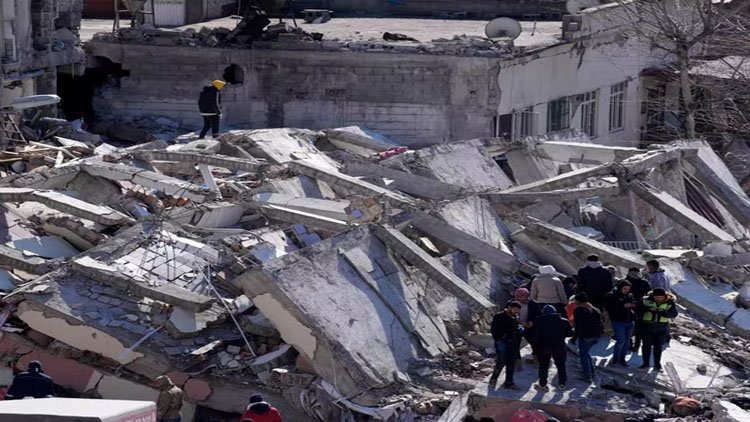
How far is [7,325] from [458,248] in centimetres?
556

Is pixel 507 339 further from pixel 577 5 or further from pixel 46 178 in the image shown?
pixel 577 5

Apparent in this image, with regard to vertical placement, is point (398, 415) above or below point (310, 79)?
below

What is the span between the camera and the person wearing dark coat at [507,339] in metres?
15.1

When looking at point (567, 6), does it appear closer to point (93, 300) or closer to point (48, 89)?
point (48, 89)

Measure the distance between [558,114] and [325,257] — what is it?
15.7 metres

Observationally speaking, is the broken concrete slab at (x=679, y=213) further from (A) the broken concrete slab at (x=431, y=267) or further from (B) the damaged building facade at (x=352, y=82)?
(B) the damaged building facade at (x=352, y=82)

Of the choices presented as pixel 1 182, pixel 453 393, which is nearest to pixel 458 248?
pixel 453 393

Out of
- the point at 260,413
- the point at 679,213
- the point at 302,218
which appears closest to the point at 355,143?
the point at 679,213

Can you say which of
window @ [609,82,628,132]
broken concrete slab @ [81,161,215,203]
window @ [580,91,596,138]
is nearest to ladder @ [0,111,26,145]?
broken concrete slab @ [81,161,215,203]

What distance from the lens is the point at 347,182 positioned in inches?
832

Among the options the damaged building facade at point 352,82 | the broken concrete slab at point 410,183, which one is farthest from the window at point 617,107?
the broken concrete slab at point 410,183

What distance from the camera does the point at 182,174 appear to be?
2183cm

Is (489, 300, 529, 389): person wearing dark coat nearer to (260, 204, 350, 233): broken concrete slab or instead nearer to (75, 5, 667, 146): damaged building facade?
(260, 204, 350, 233): broken concrete slab

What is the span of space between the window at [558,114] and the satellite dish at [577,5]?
2.40 m
